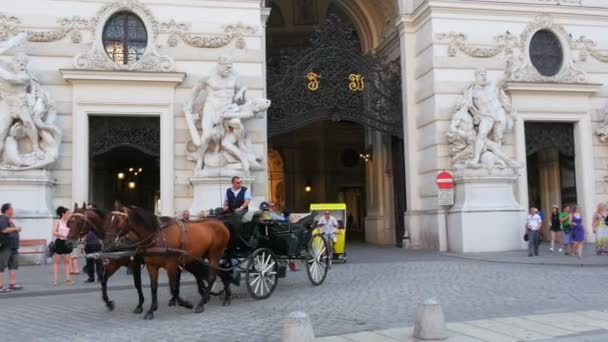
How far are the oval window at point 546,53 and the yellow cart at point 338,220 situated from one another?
8738 mm

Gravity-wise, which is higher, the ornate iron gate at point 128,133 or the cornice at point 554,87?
the cornice at point 554,87

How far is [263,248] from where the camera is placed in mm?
10672

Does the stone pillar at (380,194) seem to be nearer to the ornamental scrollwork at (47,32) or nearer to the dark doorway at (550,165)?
the dark doorway at (550,165)

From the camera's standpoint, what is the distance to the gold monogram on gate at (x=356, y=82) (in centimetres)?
2142

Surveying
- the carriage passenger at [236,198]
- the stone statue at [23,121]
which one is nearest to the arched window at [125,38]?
the stone statue at [23,121]

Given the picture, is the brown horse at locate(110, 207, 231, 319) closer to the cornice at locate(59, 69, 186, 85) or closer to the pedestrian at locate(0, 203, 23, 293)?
the pedestrian at locate(0, 203, 23, 293)

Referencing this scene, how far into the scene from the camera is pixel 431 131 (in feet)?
66.2

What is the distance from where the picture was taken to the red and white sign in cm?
1866

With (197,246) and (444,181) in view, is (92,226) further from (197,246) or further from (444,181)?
(444,181)

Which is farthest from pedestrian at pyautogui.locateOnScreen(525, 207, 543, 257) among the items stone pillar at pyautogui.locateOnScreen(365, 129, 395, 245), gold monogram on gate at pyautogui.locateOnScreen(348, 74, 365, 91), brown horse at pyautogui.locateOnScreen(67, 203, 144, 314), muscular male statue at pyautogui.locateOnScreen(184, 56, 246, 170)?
brown horse at pyautogui.locateOnScreen(67, 203, 144, 314)

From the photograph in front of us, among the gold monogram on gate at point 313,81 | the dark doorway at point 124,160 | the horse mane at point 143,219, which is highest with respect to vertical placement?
the gold monogram on gate at point 313,81

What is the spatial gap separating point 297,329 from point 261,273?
4.16 meters

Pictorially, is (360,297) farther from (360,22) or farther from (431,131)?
(360,22)

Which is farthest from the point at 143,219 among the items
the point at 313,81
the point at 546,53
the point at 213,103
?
the point at 546,53
